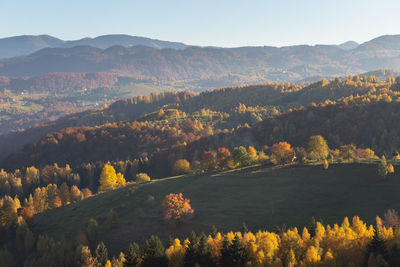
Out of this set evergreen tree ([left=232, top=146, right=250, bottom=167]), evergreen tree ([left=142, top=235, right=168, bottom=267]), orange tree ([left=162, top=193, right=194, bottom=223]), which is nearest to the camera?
evergreen tree ([left=142, top=235, right=168, bottom=267])

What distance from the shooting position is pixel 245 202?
360 feet

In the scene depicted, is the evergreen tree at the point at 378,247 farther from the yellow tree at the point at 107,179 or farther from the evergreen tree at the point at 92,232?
the yellow tree at the point at 107,179

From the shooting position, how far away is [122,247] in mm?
94875

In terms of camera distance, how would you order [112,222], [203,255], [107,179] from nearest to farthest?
1. [203,255]
2. [112,222]
3. [107,179]

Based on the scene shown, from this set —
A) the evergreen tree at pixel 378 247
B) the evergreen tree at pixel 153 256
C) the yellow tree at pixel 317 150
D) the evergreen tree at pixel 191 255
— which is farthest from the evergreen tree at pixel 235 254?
the yellow tree at pixel 317 150

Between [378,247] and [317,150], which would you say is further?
[317,150]

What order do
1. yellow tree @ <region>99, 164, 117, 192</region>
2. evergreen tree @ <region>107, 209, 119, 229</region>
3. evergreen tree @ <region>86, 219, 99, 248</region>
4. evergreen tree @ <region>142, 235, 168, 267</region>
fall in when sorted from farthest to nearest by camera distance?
yellow tree @ <region>99, 164, 117, 192</region>, evergreen tree @ <region>107, 209, 119, 229</region>, evergreen tree @ <region>86, 219, 99, 248</region>, evergreen tree @ <region>142, 235, 168, 267</region>

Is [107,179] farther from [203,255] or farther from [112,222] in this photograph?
[203,255]

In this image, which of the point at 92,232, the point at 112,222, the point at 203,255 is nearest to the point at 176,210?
the point at 112,222

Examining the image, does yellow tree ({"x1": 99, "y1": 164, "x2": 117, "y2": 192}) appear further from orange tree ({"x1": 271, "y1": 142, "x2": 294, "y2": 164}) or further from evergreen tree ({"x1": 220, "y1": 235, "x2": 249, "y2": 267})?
evergreen tree ({"x1": 220, "y1": 235, "x2": 249, "y2": 267})

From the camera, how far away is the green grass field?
94625mm

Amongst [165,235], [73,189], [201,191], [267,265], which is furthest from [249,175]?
[73,189]

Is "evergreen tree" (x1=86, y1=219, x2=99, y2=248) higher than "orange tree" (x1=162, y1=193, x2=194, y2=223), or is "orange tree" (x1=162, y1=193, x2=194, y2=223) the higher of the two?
"orange tree" (x1=162, y1=193, x2=194, y2=223)

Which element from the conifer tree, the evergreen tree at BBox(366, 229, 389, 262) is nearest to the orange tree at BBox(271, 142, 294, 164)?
the conifer tree
